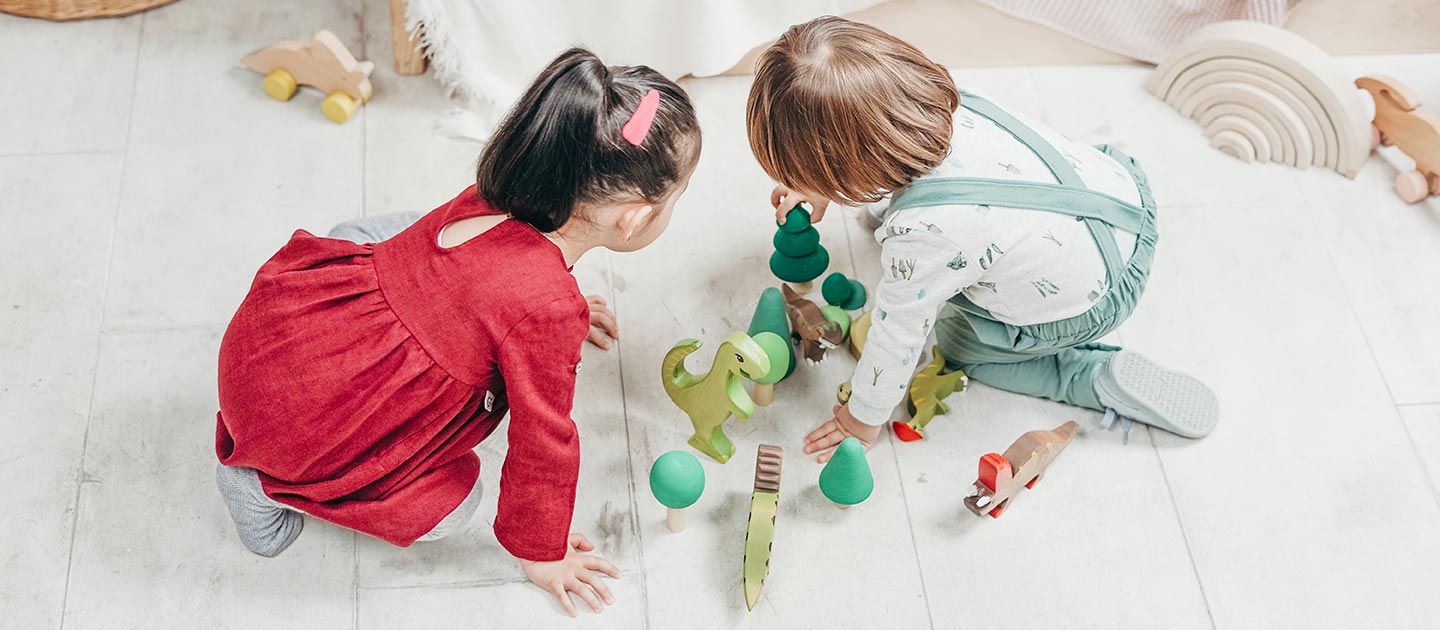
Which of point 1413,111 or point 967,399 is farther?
point 1413,111

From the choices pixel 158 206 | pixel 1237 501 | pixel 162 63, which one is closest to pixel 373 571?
pixel 158 206

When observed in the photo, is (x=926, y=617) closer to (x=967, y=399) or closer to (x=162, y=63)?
(x=967, y=399)

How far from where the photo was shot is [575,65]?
862 mm

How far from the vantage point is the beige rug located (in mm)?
1467

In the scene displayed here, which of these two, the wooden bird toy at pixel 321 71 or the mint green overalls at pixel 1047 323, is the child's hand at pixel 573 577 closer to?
the mint green overalls at pixel 1047 323

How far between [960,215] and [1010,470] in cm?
27

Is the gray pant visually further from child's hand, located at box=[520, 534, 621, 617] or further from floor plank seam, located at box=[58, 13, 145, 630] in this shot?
child's hand, located at box=[520, 534, 621, 617]

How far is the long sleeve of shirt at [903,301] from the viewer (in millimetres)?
1006

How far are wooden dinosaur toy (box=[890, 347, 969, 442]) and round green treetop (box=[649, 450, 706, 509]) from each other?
264 millimetres

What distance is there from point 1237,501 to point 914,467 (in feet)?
1.12

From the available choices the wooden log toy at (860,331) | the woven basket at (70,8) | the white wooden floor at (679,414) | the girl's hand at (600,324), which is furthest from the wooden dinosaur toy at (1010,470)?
the woven basket at (70,8)

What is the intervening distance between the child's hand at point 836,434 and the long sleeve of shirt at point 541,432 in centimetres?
29

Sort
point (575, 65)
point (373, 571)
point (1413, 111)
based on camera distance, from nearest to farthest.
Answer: point (575, 65) → point (373, 571) → point (1413, 111)

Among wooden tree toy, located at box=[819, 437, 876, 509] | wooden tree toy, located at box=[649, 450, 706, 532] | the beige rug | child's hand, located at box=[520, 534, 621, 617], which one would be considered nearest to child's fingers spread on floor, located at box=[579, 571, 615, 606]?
child's hand, located at box=[520, 534, 621, 617]
